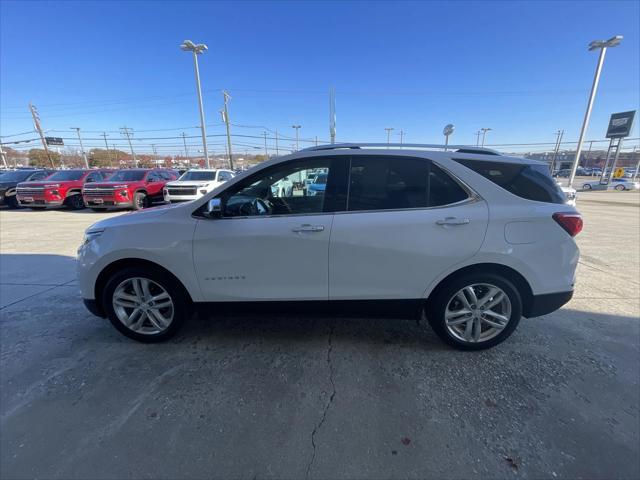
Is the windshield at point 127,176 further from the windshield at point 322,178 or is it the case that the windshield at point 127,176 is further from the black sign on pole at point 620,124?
the black sign on pole at point 620,124

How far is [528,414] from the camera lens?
209 cm

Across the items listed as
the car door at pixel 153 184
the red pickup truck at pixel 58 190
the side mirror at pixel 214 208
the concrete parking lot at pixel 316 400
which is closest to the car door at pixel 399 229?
the concrete parking lot at pixel 316 400

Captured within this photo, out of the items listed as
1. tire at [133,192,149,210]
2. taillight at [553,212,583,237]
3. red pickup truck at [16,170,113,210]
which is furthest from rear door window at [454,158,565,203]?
red pickup truck at [16,170,113,210]

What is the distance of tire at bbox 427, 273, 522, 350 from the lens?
2584mm

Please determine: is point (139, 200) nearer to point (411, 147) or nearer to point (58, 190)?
point (58, 190)

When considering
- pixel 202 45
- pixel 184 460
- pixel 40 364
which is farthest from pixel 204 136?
pixel 184 460

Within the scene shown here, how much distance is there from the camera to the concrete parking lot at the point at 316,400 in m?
1.75

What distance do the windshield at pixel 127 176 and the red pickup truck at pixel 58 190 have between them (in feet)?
2.74

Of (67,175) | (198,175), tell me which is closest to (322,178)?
(198,175)

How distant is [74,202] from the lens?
12.8 metres

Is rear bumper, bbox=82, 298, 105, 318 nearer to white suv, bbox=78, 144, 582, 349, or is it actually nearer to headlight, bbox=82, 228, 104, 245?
white suv, bbox=78, 144, 582, 349

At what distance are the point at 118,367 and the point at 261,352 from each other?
1216mm

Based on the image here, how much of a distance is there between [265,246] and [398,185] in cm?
125

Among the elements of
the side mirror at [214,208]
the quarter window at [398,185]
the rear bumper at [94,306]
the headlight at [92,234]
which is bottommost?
the rear bumper at [94,306]
